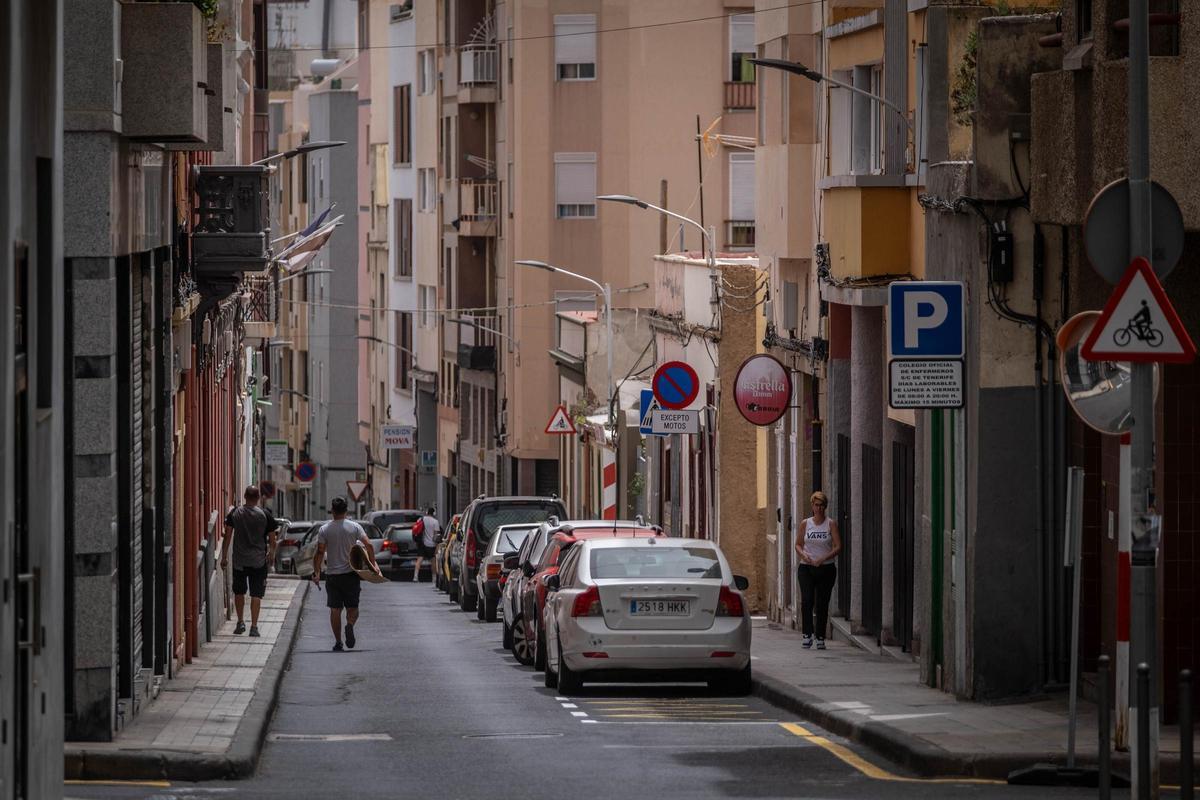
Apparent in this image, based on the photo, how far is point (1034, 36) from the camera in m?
18.5

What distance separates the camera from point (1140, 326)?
1232 centimetres

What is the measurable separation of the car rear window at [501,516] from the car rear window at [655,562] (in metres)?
19.5

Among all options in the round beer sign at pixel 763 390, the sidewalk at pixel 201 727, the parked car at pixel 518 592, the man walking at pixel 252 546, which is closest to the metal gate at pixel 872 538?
the round beer sign at pixel 763 390

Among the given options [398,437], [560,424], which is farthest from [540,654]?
[398,437]

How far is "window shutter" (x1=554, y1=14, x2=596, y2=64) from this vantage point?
62.0m

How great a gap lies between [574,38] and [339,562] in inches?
1401

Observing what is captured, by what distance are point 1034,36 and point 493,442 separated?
170 feet

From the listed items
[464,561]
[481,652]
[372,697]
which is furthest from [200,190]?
[464,561]

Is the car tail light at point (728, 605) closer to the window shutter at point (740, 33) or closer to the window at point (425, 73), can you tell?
the window shutter at point (740, 33)

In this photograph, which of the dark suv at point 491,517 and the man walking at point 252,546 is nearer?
the man walking at point 252,546

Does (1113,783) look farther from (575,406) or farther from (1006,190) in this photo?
(575,406)

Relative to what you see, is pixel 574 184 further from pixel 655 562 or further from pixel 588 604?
pixel 588 604

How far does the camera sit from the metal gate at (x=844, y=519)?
29.0m

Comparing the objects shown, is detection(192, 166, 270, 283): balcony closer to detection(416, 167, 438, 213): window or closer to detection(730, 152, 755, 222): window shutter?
detection(730, 152, 755, 222): window shutter
